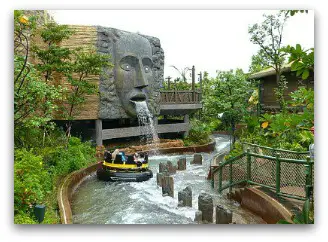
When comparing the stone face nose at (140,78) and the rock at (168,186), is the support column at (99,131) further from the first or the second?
the rock at (168,186)

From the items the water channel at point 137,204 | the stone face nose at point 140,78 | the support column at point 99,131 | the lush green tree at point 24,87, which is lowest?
the water channel at point 137,204

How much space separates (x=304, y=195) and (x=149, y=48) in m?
7.93

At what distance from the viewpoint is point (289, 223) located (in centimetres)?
414

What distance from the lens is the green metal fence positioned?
179 inches

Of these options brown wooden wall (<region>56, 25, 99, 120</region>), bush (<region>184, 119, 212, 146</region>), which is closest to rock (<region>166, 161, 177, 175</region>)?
brown wooden wall (<region>56, 25, 99, 120</region>)

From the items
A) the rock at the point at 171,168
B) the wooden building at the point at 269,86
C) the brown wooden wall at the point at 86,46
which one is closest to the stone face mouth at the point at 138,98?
the brown wooden wall at the point at 86,46

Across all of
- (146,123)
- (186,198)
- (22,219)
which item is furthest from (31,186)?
(146,123)

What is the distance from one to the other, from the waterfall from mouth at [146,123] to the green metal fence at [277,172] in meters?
5.43

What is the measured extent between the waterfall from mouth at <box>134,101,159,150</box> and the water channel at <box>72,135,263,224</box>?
10.1 ft

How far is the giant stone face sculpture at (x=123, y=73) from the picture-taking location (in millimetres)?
10609

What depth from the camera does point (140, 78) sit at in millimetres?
10664

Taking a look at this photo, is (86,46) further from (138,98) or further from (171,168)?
(171,168)

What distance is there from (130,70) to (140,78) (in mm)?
457
